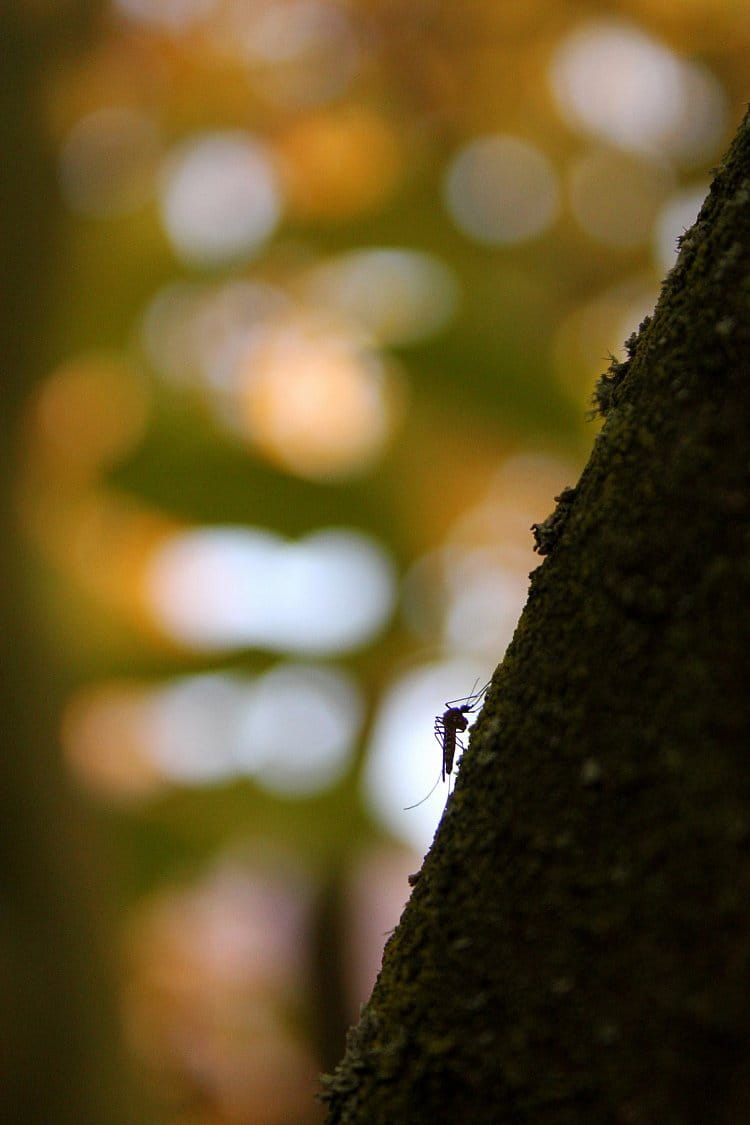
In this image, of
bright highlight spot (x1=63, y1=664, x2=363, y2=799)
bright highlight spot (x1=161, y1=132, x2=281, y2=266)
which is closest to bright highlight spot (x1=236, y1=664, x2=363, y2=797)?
bright highlight spot (x1=63, y1=664, x2=363, y2=799)

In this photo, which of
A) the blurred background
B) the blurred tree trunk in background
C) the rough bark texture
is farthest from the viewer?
the blurred background

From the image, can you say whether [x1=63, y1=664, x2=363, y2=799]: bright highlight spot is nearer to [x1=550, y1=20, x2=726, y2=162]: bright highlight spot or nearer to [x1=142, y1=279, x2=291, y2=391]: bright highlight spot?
[x1=142, y1=279, x2=291, y2=391]: bright highlight spot

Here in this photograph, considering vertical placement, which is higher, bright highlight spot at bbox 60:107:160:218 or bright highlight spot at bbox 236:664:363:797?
bright highlight spot at bbox 60:107:160:218

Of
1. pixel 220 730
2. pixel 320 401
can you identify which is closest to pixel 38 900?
pixel 220 730

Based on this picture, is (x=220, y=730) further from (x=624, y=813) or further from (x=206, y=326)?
(x=624, y=813)

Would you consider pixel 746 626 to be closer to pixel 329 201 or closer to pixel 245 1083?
pixel 329 201

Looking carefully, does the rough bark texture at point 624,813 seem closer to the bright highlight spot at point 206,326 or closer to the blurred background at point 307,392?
the blurred background at point 307,392

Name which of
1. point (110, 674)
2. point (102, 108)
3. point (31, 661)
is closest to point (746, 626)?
point (31, 661)

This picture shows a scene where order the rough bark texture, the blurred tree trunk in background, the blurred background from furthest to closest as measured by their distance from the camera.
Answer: the blurred background, the blurred tree trunk in background, the rough bark texture
